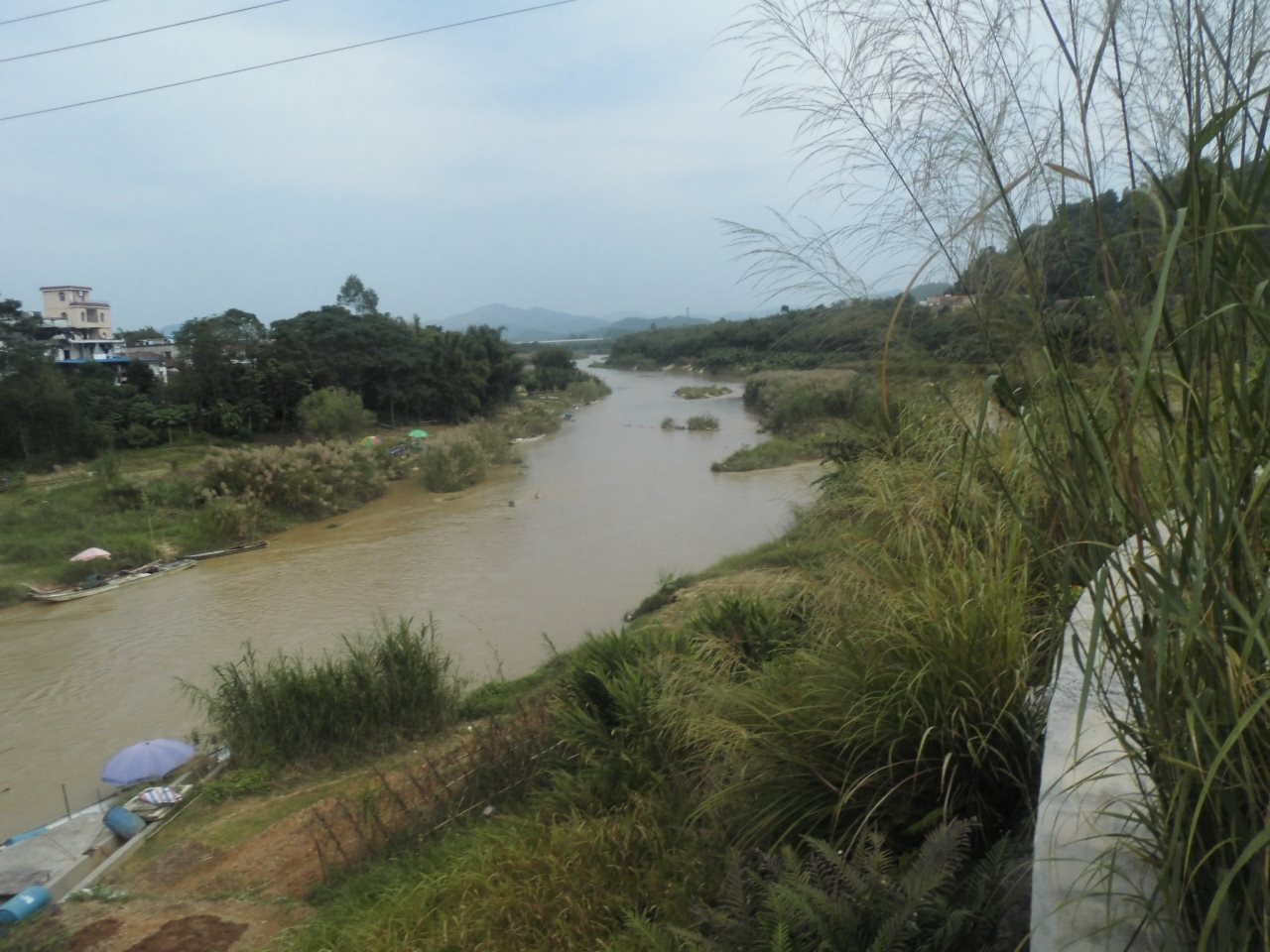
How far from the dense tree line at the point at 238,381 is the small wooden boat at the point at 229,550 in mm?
7395

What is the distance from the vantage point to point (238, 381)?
85.3ft

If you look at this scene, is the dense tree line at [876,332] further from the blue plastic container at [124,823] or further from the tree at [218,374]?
the tree at [218,374]

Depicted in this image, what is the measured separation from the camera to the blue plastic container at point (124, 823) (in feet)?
20.5

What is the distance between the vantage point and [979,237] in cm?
176

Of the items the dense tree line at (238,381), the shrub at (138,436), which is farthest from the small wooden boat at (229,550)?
the shrub at (138,436)

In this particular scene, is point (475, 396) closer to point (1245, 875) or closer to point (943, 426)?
point (943, 426)

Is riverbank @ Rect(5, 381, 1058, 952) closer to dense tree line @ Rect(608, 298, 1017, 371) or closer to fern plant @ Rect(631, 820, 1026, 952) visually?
fern plant @ Rect(631, 820, 1026, 952)

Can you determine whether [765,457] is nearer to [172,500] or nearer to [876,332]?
[172,500]

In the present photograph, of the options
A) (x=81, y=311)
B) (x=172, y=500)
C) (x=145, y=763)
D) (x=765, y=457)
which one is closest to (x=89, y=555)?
(x=172, y=500)

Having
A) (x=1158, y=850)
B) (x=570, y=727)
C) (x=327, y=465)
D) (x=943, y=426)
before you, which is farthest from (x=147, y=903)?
(x=327, y=465)

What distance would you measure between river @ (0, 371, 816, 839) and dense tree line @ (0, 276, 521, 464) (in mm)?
7137

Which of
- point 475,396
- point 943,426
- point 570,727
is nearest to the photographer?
point 570,727

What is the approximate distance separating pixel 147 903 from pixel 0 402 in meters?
19.9

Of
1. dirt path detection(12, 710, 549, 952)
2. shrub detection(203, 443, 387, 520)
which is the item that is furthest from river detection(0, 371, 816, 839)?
dirt path detection(12, 710, 549, 952)
